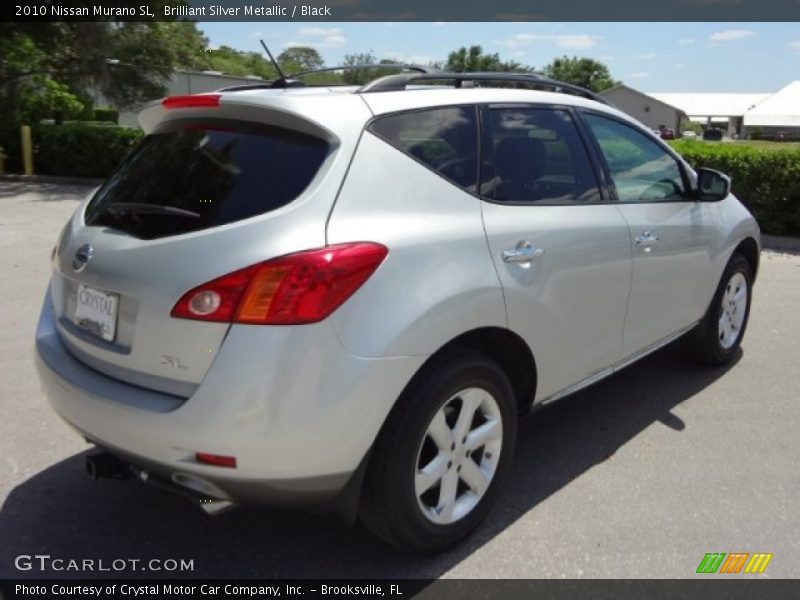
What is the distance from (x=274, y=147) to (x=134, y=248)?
0.59 meters

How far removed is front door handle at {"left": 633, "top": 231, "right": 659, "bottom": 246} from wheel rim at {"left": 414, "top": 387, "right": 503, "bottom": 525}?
1299 mm

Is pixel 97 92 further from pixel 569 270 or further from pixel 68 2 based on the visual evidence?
pixel 569 270

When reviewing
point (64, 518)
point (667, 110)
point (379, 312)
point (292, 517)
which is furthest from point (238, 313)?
point (667, 110)

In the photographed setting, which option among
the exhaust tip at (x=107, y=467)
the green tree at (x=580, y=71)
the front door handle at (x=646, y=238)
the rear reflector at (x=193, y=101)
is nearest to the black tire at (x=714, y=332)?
the front door handle at (x=646, y=238)

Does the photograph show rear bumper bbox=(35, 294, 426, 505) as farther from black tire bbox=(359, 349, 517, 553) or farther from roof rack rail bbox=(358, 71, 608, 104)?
roof rack rail bbox=(358, 71, 608, 104)

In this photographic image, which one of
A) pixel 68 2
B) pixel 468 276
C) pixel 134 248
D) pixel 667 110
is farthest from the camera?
pixel 667 110

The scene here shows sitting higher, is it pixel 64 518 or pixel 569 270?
pixel 569 270

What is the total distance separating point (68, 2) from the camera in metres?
15.7

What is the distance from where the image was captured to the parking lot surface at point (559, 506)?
9.17ft

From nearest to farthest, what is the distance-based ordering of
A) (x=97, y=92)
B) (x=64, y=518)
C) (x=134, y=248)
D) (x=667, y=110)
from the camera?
1. (x=134, y=248)
2. (x=64, y=518)
3. (x=97, y=92)
4. (x=667, y=110)

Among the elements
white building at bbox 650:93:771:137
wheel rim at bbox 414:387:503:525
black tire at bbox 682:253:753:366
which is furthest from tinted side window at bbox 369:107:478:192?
white building at bbox 650:93:771:137

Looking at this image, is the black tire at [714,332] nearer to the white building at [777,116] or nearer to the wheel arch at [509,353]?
the wheel arch at [509,353]

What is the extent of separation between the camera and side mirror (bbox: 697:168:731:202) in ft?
14.1

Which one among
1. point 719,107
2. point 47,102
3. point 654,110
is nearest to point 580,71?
point 654,110
